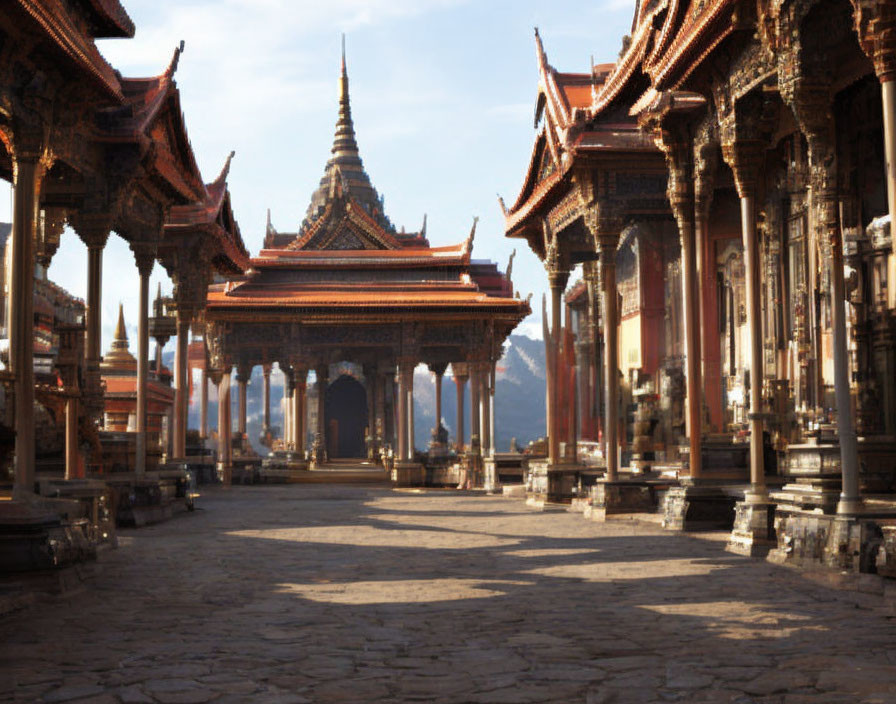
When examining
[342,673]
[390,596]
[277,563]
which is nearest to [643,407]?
[277,563]

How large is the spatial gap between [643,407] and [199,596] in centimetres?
1376

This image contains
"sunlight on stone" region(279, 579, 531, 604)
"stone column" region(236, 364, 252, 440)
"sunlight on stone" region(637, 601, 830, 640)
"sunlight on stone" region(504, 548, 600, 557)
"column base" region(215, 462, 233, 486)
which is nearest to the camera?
"sunlight on stone" region(637, 601, 830, 640)

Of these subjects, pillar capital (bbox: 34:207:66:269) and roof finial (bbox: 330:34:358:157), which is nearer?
pillar capital (bbox: 34:207:66:269)

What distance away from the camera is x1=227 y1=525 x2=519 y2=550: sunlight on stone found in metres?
13.5

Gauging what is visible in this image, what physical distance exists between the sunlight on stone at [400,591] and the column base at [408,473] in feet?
77.2

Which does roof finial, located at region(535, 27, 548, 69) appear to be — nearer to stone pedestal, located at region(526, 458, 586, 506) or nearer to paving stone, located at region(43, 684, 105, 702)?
stone pedestal, located at region(526, 458, 586, 506)

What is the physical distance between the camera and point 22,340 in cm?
991

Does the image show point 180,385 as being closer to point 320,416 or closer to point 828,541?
point 828,541

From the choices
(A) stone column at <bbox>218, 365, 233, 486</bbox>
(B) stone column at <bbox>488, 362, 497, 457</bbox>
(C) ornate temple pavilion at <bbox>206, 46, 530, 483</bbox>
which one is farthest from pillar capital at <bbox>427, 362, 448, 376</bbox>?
(A) stone column at <bbox>218, 365, 233, 486</bbox>

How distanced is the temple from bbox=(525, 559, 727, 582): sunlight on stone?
84 cm

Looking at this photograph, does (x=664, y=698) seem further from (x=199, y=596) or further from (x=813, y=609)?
(x=199, y=596)

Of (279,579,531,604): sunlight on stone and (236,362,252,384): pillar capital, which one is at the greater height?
(236,362,252,384): pillar capital

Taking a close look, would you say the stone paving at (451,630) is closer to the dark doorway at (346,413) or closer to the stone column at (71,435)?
the stone column at (71,435)

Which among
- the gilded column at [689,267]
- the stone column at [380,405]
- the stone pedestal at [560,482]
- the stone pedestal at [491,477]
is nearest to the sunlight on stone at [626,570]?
the gilded column at [689,267]
